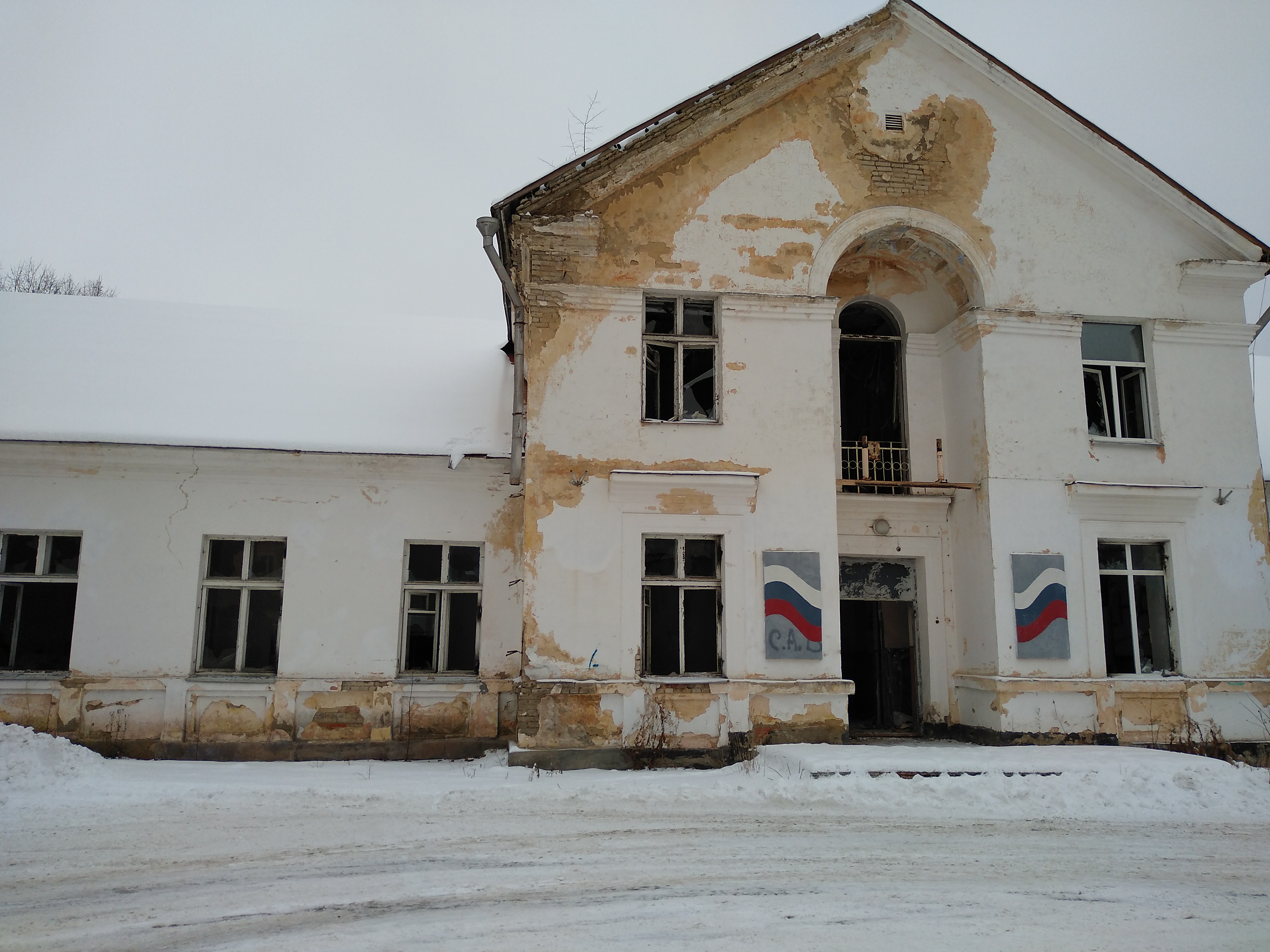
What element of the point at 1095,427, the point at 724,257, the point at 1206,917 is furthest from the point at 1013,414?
the point at 1206,917

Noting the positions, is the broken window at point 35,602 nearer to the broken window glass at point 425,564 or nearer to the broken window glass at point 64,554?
the broken window glass at point 64,554

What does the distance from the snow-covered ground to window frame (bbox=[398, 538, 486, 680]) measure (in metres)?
1.39

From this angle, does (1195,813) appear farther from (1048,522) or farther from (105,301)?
(105,301)

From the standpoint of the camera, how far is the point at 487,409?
12.5 m

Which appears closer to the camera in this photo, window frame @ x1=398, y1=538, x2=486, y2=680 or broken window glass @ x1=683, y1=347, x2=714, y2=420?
broken window glass @ x1=683, y1=347, x2=714, y2=420

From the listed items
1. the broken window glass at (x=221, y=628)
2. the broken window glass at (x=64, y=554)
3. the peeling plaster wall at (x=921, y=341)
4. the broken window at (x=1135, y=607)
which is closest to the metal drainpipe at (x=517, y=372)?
the peeling plaster wall at (x=921, y=341)

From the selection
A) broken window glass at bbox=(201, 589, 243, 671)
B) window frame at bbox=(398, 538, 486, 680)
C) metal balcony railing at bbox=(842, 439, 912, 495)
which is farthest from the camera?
metal balcony railing at bbox=(842, 439, 912, 495)

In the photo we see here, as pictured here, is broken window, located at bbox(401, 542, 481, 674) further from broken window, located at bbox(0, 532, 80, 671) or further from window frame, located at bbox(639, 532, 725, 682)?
broken window, located at bbox(0, 532, 80, 671)

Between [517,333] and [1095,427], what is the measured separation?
25.2 ft

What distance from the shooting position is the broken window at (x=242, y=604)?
11.3m

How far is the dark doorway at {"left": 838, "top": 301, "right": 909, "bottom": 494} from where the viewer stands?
41.2ft

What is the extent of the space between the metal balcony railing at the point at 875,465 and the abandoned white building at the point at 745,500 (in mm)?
110

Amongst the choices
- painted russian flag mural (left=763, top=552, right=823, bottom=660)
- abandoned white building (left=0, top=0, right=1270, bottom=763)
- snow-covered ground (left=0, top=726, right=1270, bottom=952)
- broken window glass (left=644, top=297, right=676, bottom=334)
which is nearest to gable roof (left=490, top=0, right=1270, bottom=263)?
abandoned white building (left=0, top=0, right=1270, bottom=763)

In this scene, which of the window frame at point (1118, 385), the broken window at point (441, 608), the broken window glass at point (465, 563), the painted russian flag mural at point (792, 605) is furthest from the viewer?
the window frame at point (1118, 385)
